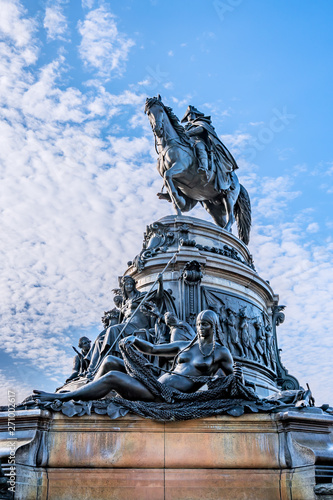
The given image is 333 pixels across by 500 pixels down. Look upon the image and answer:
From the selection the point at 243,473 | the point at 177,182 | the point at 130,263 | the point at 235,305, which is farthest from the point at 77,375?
the point at 243,473

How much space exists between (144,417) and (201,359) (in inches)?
59.7

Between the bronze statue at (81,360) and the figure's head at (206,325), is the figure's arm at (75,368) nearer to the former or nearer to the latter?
the bronze statue at (81,360)

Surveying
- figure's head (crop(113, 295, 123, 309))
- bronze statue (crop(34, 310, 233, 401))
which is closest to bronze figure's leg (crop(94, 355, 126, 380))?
bronze statue (crop(34, 310, 233, 401))

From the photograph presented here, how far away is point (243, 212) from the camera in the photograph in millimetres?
23766

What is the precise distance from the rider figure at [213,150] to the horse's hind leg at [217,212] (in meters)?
1.19

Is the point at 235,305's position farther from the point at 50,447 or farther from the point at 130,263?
the point at 50,447

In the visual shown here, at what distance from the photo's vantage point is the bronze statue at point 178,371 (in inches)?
354

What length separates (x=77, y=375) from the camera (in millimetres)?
17203

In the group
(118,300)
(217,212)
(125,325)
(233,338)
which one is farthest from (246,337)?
(217,212)

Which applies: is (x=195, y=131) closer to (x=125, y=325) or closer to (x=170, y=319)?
(x=125, y=325)

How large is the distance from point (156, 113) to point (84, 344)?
8975 millimetres

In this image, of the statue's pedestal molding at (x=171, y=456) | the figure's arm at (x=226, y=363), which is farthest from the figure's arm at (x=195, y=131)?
the statue's pedestal molding at (x=171, y=456)

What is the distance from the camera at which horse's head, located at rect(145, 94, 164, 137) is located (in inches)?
781

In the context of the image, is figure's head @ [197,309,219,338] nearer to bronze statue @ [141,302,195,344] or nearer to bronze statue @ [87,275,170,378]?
bronze statue @ [141,302,195,344]
